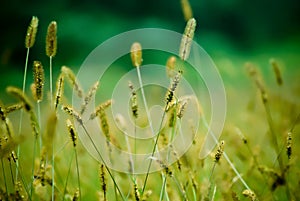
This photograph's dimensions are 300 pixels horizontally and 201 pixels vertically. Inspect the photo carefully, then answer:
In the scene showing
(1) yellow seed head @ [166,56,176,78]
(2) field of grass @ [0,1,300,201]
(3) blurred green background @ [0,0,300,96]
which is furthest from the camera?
(3) blurred green background @ [0,0,300,96]

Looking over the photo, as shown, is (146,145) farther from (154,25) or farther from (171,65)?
(154,25)

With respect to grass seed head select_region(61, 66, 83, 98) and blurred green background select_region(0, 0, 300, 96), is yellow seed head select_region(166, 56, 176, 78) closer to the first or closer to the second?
grass seed head select_region(61, 66, 83, 98)

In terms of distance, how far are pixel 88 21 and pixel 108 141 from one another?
14.1ft

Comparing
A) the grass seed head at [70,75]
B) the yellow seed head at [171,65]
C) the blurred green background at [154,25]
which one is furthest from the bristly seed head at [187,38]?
the blurred green background at [154,25]

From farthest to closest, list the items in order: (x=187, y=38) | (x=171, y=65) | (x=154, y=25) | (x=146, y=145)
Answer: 1. (x=154, y=25)
2. (x=146, y=145)
3. (x=171, y=65)
4. (x=187, y=38)

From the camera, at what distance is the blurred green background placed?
461 centimetres

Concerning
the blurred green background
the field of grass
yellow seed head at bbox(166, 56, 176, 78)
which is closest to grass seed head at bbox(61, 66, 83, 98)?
the field of grass

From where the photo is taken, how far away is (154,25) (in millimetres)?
5047

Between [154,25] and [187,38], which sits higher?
[154,25]

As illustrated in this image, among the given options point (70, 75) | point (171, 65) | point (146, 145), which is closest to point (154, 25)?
point (146, 145)

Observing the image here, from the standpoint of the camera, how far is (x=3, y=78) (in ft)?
14.3

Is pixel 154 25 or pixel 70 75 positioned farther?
pixel 154 25

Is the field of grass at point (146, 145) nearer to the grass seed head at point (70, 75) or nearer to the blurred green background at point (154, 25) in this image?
the grass seed head at point (70, 75)

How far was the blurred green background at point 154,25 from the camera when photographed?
181 inches
